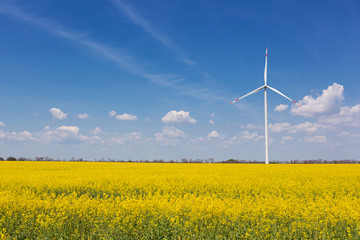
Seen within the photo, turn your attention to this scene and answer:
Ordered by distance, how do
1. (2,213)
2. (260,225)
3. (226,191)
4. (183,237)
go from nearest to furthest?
(183,237), (260,225), (2,213), (226,191)

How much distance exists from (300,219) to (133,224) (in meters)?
6.06

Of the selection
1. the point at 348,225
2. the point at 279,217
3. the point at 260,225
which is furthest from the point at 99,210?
the point at 348,225

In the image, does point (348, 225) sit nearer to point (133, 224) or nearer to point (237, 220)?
point (237, 220)

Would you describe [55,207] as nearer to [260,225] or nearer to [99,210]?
[99,210]

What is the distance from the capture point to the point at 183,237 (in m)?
8.88

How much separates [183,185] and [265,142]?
43.7 m

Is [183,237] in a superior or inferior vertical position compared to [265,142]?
inferior

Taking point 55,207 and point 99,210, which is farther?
point 55,207

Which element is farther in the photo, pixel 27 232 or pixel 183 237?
pixel 27 232

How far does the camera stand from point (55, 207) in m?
11.6

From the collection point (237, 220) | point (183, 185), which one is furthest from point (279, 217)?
point (183, 185)

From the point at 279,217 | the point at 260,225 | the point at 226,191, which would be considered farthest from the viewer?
the point at 226,191

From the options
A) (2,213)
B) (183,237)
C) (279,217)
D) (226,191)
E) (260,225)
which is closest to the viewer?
(183,237)

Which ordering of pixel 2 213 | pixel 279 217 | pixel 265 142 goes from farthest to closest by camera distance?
pixel 265 142 → pixel 2 213 → pixel 279 217
